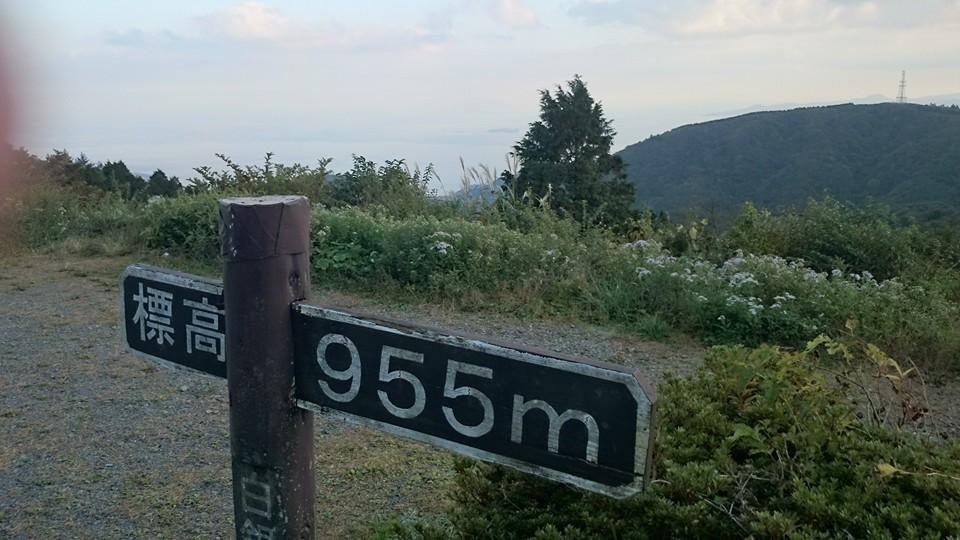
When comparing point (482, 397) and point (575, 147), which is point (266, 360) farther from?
point (575, 147)

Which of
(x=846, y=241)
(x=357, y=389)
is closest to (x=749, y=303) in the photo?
(x=846, y=241)

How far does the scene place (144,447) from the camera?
3.76 m

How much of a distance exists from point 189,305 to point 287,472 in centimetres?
45

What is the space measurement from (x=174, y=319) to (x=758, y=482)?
1.40 m

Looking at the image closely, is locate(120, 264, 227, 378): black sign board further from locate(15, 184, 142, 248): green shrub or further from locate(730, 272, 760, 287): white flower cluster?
locate(15, 184, 142, 248): green shrub

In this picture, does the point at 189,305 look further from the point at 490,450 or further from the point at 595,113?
the point at 595,113

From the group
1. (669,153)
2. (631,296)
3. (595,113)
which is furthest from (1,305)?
(669,153)

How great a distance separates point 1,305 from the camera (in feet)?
21.2

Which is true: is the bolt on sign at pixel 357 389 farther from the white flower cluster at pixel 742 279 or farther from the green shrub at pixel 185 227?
the green shrub at pixel 185 227

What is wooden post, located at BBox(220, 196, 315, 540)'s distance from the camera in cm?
148

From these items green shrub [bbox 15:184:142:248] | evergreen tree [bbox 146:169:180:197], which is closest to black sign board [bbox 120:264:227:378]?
green shrub [bbox 15:184:142:248]

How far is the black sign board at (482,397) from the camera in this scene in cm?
127

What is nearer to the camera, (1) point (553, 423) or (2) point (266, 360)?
(1) point (553, 423)

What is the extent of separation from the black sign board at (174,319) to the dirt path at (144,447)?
138 centimetres
